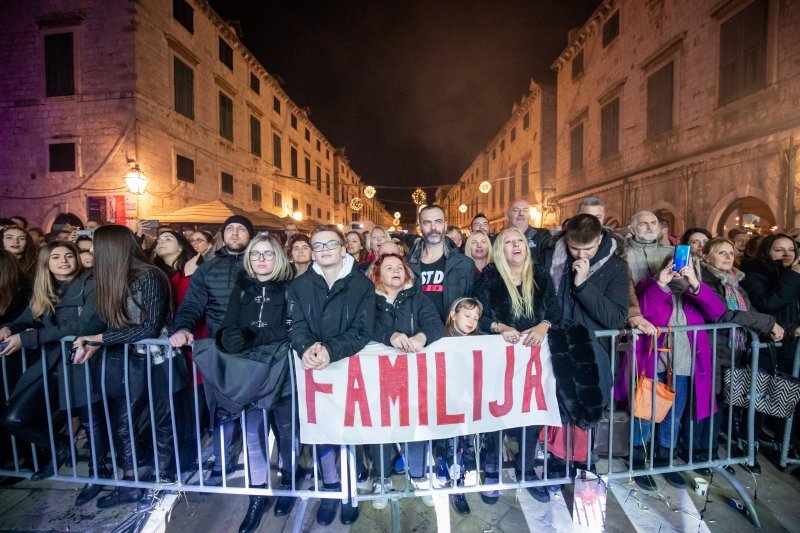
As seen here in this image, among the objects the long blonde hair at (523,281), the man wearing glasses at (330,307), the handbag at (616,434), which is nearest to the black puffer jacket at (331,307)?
the man wearing glasses at (330,307)

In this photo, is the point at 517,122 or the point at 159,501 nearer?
the point at 159,501

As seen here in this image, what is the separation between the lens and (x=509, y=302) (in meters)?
3.06

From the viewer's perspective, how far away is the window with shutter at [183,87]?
582 inches

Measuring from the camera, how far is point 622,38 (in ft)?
47.2

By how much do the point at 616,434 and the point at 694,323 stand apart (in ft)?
4.06

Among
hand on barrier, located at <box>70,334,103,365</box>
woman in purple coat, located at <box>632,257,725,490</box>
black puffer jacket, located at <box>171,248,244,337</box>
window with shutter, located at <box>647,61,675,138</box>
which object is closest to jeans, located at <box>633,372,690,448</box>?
woman in purple coat, located at <box>632,257,725,490</box>

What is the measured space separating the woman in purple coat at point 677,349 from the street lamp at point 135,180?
14332 mm

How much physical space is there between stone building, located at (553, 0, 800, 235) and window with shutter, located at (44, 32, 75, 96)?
1843 centimetres

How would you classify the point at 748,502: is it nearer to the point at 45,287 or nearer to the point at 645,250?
the point at 645,250

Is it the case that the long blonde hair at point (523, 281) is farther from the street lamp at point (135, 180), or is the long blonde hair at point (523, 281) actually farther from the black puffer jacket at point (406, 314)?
the street lamp at point (135, 180)

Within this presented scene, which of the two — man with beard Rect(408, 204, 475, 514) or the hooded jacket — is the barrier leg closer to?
man with beard Rect(408, 204, 475, 514)

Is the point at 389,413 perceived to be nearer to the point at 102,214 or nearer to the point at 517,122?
the point at 102,214

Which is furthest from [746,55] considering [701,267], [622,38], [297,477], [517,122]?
[517,122]

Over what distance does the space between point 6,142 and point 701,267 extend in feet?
65.7
